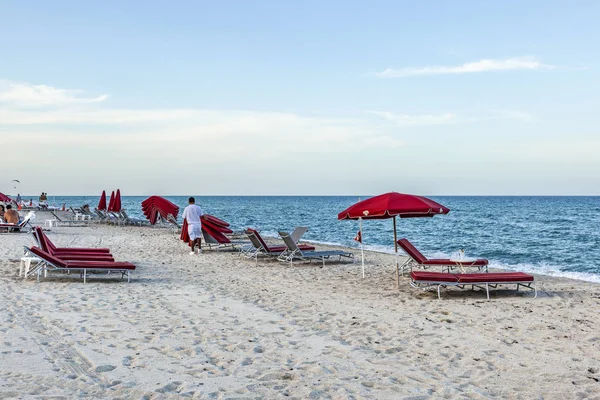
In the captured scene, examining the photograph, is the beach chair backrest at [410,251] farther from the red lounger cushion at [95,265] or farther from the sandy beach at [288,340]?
the red lounger cushion at [95,265]

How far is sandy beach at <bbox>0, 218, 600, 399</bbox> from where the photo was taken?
4.58 m

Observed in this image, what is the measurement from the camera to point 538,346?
6055 millimetres

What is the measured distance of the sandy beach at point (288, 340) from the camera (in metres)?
4.58

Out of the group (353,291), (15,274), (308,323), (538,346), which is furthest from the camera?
(15,274)

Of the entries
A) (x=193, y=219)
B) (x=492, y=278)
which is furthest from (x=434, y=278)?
(x=193, y=219)

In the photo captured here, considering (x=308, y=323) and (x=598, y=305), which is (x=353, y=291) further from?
(x=598, y=305)

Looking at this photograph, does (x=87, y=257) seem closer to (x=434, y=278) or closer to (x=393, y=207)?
(x=393, y=207)

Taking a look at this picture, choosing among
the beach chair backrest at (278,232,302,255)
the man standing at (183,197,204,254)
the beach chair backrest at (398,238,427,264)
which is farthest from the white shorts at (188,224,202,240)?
the beach chair backrest at (398,238,427,264)

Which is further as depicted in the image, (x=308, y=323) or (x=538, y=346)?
(x=308, y=323)

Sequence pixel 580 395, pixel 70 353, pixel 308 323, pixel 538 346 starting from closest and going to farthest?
pixel 580 395 → pixel 70 353 → pixel 538 346 → pixel 308 323

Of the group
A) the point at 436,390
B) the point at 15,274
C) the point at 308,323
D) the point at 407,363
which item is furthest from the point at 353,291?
the point at 15,274

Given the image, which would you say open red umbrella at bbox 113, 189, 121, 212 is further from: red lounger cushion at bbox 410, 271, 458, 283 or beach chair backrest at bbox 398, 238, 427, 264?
red lounger cushion at bbox 410, 271, 458, 283

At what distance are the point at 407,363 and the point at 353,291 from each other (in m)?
4.28

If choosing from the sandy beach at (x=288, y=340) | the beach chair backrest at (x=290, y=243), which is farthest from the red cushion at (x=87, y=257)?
the beach chair backrest at (x=290, y=243)
